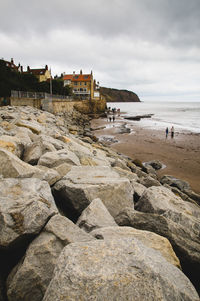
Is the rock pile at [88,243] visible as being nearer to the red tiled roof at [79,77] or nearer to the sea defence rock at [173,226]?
the sea defence rock at [173,226]

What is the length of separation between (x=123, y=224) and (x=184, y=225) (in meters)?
0.97

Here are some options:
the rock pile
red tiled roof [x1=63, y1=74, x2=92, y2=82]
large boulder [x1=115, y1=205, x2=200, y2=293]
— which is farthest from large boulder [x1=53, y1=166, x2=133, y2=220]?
red tiled roof [x1=63, y1=74, x2=92, y2=82]

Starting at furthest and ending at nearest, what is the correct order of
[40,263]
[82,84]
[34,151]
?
1. [82,84]
2. [34,151]
3. [40,263]

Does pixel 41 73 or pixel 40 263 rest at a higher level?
pixel 41 73

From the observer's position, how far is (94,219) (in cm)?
270

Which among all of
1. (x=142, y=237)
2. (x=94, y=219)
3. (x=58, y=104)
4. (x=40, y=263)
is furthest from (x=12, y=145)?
(x=58, y=104)

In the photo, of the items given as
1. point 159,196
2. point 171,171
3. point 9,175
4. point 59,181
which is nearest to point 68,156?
point 59,181

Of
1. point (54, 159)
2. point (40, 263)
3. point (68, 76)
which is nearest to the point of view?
point (40, 263)

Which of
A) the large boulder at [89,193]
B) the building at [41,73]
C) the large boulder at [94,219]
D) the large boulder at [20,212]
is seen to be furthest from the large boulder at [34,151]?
the building at [41,73]

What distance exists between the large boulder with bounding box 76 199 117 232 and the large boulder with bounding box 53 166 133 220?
0.31 meters

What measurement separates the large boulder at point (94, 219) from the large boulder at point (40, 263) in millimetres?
396

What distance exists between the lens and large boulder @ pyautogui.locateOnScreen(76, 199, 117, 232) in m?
2.62

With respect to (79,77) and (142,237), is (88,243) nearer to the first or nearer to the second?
(142,237)

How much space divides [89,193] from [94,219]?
1.95 feet
